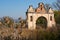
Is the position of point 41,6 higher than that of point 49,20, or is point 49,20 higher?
point 41,6

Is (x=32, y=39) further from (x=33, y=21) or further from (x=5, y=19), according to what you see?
(x=33, y=21)

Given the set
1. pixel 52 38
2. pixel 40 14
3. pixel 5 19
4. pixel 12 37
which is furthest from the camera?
pixel 40 14

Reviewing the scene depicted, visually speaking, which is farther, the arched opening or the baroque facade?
the arched opening

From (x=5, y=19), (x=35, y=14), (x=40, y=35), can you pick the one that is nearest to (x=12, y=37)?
(x=40, y=35)

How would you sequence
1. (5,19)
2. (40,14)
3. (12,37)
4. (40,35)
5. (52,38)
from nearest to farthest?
(12,37) < (52,38) < (40,35) < (5,19) < (40,14)

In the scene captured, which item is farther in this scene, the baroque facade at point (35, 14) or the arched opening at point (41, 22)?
the arched opening at point (41, 22)

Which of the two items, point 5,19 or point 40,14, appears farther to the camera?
point 40,14

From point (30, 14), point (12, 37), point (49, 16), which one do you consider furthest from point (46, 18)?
point (12, 37)

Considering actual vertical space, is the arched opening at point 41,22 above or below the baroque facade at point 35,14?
below

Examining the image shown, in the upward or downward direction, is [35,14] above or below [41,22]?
above

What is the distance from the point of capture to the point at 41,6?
27.0 meters

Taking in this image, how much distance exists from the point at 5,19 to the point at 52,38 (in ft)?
31.9

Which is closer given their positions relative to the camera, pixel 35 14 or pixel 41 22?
pixel 35 14

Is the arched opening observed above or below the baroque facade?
below
